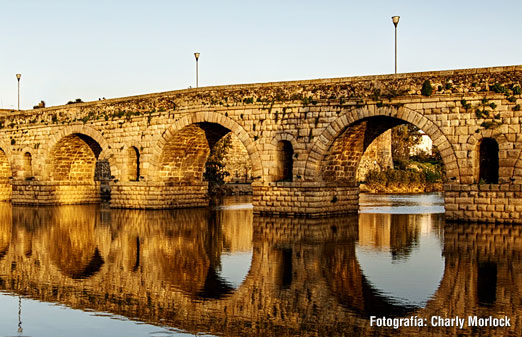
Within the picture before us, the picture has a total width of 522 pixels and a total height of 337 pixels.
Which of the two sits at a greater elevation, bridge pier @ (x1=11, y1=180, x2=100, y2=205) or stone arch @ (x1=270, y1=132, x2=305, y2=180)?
stone arch @ (x1=270, y1=132, x2=305, y2=180)

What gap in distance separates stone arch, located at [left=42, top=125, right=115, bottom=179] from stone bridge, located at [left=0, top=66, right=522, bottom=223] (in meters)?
0.06

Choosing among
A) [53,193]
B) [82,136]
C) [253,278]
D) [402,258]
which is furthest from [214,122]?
[253,278]

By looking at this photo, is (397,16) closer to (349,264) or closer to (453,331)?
(349,264)

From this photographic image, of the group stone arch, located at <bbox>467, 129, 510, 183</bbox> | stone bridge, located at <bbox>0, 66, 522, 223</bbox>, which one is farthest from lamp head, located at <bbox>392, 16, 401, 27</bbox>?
stone arch, located at <bbox>467, 129, 510, 183</bbox>

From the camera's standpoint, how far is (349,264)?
12336 mm

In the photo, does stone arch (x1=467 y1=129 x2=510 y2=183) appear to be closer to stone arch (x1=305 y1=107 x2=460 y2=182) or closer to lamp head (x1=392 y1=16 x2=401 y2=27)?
stone arch (x1=305 y1=107 x2=460 y2=182)

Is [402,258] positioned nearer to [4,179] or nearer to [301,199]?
[301,199]

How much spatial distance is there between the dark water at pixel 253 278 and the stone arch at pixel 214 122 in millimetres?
4267

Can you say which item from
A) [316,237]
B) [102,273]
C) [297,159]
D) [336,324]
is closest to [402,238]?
[316,237]

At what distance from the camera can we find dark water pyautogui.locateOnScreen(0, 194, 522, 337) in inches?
314

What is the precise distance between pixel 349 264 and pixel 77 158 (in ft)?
76.6

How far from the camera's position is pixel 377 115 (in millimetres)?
21203

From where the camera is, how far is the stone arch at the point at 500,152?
19.4 m

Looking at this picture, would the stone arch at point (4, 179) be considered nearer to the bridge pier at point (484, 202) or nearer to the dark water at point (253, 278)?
the dark water at point (253, 278)
